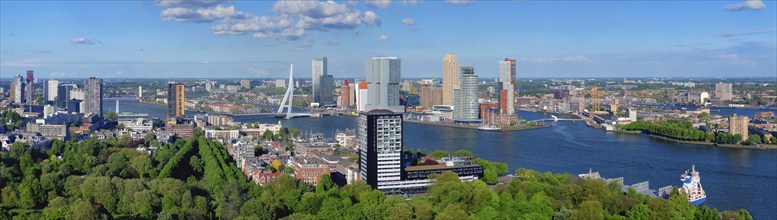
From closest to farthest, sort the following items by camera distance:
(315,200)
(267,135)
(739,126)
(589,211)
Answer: (589,211) < (315,200) < (739,126) < (267,135)

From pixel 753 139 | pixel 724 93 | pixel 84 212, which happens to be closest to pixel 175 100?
pixel 753 139

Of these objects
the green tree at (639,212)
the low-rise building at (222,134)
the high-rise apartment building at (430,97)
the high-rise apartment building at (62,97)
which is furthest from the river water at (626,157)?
the high-rise apartment building at (62,97)

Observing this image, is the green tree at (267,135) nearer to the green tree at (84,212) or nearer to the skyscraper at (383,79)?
the skyscraper at (383,79)

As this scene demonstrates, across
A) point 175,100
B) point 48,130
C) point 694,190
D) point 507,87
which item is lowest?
point 694,190

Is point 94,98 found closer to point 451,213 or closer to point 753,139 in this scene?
point 753,139

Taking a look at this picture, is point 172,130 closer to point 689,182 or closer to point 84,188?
point 84,188

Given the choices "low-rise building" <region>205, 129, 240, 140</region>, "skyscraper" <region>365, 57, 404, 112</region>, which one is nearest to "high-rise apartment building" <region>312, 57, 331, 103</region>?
"low-rise building" <region>205, 129, 240, 140</region>

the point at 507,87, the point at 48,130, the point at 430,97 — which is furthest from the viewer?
the point at 430,97

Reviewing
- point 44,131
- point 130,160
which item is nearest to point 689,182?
point 130,160
